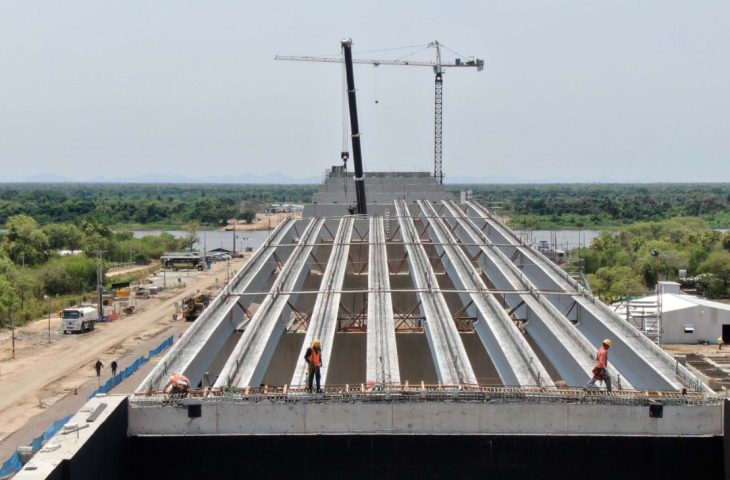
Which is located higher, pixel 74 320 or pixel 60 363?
pixel 74 320

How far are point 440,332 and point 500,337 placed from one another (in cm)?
116

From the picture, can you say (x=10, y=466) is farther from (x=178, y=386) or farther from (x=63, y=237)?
(x=63, y=237)

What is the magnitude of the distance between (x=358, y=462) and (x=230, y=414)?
1870 mm

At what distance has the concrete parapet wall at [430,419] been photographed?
1046cm

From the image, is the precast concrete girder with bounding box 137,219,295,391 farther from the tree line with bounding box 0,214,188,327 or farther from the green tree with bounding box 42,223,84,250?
the green tree with bounding box 42,223,84,250

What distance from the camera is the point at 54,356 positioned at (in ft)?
130

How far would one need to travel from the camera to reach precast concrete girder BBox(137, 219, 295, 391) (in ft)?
40.5

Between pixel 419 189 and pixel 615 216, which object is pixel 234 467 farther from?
pixel 615 216

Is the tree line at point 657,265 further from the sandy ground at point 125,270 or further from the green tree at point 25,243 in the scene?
the green tree at point 25,243

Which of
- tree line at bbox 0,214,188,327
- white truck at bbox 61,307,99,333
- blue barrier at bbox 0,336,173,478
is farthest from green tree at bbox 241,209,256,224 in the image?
blue barrier at bbox 0,336,173,478

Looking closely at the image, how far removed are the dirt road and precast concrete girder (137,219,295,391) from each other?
1212cm

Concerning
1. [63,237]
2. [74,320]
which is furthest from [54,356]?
[63,237]

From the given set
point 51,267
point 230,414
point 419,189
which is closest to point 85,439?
point 230,414

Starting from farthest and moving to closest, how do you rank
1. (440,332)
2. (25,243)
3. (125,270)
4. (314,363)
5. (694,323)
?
(125,270) < (25,243) < (694,323) < (440,332) < (314,363)
